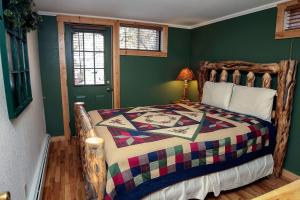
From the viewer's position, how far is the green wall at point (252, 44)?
2537 millimetres

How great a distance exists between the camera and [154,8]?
306cm

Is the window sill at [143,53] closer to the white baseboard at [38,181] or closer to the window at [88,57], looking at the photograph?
the window at [88,57]

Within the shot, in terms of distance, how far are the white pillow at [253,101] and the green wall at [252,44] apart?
33 cm

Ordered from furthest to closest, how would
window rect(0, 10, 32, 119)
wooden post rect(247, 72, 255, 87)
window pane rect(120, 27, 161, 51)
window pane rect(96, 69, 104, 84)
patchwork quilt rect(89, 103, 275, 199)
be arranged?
window pane rect(120, 27, 161, 51)
window pane rect(96, 69, 104, 84)
wooden post rect(247, 72, 255, 87)
patchwork quilt rect(89, 103, 275, 199)
window rect(0, 10, 32, 119)

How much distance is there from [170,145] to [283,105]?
1.65m

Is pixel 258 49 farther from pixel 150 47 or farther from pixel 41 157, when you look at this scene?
pixel 41 157

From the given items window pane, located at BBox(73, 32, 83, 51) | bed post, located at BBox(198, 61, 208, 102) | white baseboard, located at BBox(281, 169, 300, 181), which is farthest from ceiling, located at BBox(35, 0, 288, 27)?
white baseboard, located at BBox(281, 169, 300, 181)

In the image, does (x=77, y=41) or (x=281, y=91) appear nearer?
(x=281, y=91)

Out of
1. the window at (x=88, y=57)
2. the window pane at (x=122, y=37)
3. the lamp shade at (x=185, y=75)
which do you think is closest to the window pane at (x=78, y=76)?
the window at (x=88, y=57)

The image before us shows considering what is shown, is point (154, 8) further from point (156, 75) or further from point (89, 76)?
point (89, 76)

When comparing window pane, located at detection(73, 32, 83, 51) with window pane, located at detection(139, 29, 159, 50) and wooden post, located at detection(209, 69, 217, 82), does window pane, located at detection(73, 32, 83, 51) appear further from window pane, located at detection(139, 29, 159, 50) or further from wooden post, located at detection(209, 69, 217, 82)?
wooden post, located at detection(209, 69, 217, 82)

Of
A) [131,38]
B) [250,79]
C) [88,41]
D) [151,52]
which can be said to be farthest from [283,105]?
[88,41]

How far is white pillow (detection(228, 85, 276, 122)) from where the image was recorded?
8.38 ft

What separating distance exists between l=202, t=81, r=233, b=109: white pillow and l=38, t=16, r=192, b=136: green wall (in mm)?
1096
